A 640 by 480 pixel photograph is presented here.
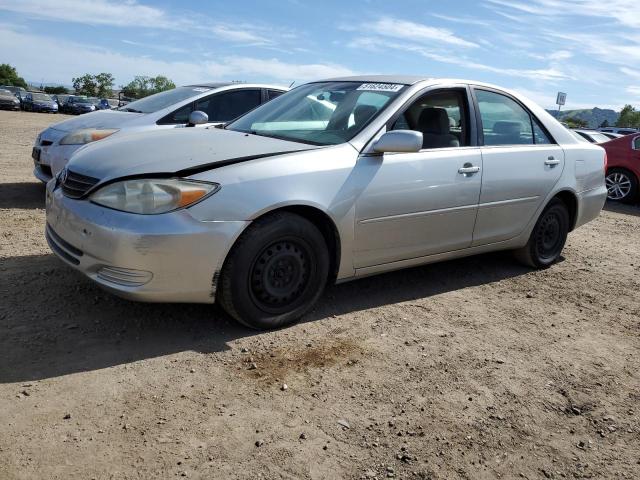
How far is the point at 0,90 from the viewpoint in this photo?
4084 centimetres

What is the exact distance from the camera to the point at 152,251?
3205mm

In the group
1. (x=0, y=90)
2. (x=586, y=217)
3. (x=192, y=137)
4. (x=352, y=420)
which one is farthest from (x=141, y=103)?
(x=0, y=90)

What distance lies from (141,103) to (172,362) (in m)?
5.35

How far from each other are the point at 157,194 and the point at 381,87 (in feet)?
6.53

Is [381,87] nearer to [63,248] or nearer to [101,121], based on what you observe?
[63,248]

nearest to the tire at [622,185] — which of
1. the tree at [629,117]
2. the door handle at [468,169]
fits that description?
the door handle at [468,169]

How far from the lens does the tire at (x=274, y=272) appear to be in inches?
136

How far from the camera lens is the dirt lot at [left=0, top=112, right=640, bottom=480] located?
8.24 feet

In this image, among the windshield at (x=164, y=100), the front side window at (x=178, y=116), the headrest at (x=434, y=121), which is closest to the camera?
the headrest at (x=434, y=121)

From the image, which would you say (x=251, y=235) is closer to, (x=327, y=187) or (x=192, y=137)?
(x=327, y=187)

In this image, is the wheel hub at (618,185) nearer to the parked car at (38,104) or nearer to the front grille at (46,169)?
the front grille at (46,169)

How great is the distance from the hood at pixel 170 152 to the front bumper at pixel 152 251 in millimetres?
274

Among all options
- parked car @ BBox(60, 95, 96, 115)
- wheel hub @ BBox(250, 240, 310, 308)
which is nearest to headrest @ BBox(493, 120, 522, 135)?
wheel hub @ BBox(250, 240, 310, 308)

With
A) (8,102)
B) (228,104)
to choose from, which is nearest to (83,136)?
(228,104)
